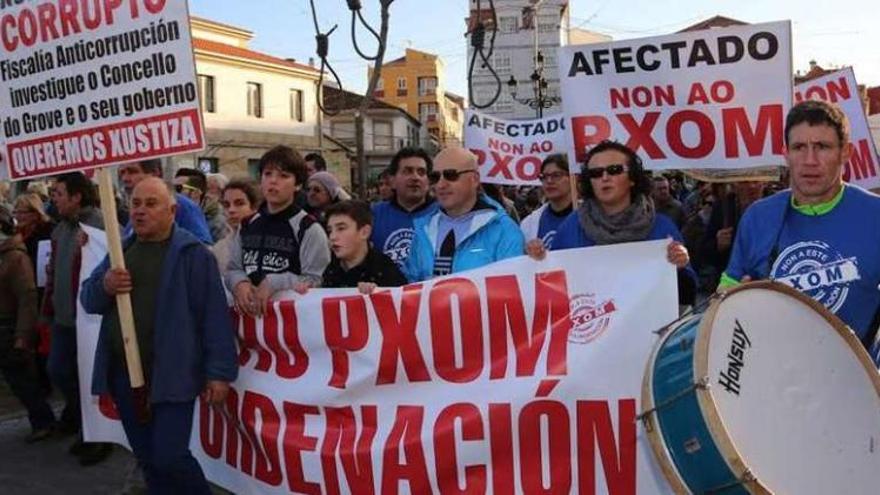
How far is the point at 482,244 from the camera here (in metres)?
4.37

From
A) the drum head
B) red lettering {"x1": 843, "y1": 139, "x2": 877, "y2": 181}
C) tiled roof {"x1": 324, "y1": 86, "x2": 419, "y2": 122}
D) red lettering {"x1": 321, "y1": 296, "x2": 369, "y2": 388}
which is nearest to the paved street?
red lettering {"x1": 321, "y1": 296, "x2": 369, "y2": 388}

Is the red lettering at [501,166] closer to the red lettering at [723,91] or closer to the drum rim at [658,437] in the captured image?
the red lettering at [723,91]

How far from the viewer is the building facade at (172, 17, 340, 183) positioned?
4556 cm

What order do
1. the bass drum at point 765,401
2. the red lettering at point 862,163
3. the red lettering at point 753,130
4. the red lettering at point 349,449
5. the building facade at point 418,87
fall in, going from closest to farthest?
1. the bass drum at point 765,401
2. the red lettering at point 349,449
3. the red lettering at point 753,130
4. the red lettering at point 862,163
5. the building facade at point 418,87

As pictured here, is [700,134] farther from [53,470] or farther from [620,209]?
[53,470]

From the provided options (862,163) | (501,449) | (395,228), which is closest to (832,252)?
(501,449)

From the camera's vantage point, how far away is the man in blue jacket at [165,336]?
400 cm

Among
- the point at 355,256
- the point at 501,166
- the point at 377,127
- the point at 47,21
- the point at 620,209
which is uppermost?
the point at 377,127

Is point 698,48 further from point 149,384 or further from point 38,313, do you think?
point 38,313

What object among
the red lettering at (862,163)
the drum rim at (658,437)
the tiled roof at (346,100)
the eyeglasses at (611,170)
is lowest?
the drum rim at (658,437)

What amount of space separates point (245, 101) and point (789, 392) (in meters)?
47.3

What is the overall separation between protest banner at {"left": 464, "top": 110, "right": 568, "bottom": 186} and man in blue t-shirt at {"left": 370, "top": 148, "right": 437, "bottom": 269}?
3.73 metres

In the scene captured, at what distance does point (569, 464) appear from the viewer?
376 cm

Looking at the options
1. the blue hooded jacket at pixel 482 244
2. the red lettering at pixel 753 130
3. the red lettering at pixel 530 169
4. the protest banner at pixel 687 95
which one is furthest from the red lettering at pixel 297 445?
the red lettering at pixel 530 169
